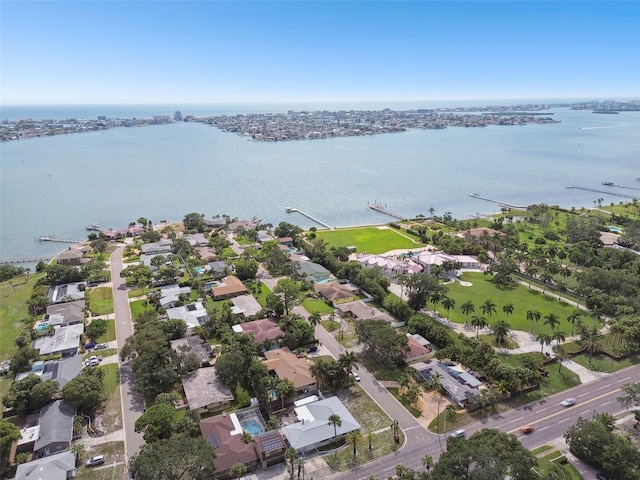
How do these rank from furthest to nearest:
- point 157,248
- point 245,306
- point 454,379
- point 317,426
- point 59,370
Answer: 1. point 157,248
2. point 245,306
3. point 59,370
4. point 454,379
5. point 317,426

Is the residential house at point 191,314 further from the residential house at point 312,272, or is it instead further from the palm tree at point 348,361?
the palm tree at point 348,361

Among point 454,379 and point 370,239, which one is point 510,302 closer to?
point 454,379

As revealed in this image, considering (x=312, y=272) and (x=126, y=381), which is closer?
(x=126, y=381)

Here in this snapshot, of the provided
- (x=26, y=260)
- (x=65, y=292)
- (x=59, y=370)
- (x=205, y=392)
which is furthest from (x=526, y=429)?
(x=26, y=260)

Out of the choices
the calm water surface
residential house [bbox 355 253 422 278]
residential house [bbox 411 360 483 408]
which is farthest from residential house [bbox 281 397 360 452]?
the calm water surface

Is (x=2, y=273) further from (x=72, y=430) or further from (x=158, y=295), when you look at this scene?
(x=72, y=430)

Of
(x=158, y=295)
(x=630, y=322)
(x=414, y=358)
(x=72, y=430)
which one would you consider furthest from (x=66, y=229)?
(x=630, y=322)
